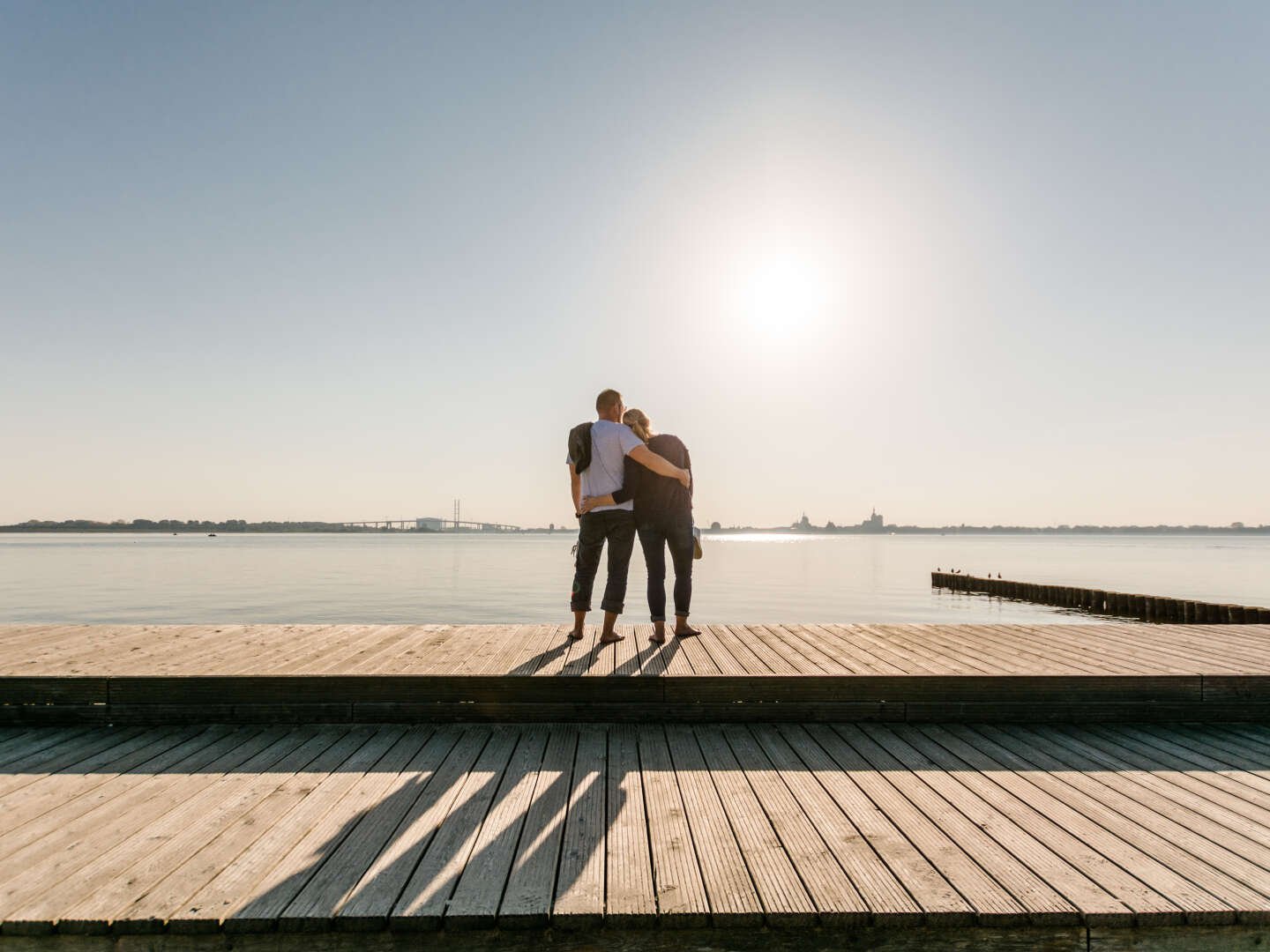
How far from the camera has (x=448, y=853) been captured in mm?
2977

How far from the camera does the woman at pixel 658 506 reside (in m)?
5.89

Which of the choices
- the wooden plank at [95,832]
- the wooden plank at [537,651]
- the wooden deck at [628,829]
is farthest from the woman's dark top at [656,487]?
the wooden plank at [95,832]

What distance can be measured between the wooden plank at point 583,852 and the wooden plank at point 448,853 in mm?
414

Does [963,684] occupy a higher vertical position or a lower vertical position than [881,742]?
higher

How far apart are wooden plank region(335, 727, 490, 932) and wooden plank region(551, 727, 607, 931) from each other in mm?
606

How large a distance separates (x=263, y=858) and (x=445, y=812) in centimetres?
78

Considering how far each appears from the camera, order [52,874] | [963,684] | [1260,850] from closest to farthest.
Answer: [52,874], [1260,850], [963,684]

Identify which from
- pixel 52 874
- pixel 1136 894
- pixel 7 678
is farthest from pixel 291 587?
pixel 1136 894

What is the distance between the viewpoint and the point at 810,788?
3.72m

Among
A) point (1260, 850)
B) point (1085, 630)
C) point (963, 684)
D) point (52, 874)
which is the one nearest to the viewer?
point (52, 874)

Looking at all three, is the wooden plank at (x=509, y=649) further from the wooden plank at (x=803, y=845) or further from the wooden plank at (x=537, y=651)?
the wooden plank at (x=803, y=845)

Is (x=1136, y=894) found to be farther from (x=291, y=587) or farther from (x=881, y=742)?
(x=291, y=587)

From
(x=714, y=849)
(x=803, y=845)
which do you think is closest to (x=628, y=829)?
(x=714, y=849)

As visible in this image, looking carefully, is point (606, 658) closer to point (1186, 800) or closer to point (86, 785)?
point (86, 785)
